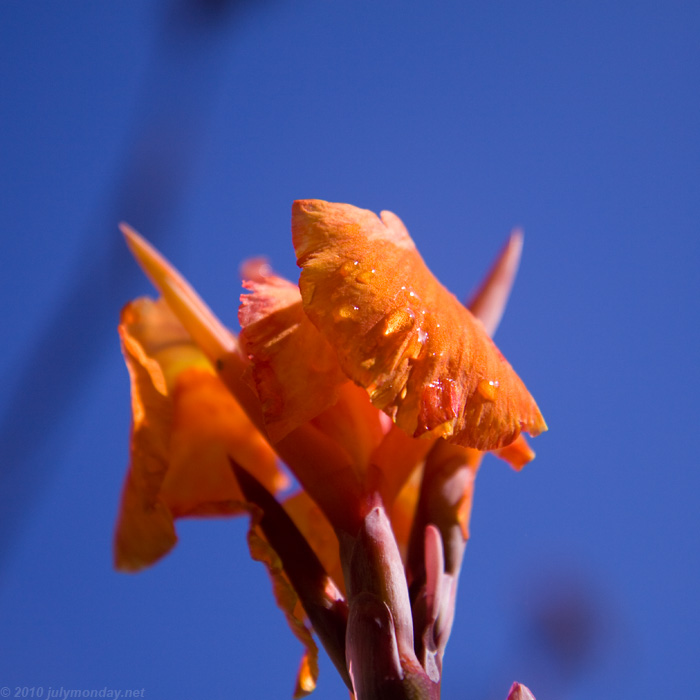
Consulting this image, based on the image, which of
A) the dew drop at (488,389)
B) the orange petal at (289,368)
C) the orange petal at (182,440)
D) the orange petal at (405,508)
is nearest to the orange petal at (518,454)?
the orange petal at (405,508)

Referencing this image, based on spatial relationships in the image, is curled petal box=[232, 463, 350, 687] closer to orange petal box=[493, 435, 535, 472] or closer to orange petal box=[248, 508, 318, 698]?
orange petal box=[248, 508, 318, 698]

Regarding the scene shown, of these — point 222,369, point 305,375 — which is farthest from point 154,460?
point 305,375

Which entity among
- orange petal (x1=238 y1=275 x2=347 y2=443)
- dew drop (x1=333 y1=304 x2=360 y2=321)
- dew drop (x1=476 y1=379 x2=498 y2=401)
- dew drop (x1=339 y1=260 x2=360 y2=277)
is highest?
dew drop (x1=339 y1=260 x2=360 y2=277)

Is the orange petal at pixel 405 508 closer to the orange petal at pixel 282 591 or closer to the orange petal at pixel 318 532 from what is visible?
the orange petal at pixel 318 532

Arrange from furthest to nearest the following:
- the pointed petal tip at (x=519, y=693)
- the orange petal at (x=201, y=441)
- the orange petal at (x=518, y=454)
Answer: the orange petal at (x=201, y=441)
the orange petal at (x=518, y=454)
the pointed petal tip at (x=519, y=693)

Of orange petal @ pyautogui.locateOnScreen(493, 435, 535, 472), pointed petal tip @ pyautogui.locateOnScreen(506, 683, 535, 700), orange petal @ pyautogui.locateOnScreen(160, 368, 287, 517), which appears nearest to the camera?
pointed petal tip @ pyautogui.locateOnScreen(506, 683, 535, 700)

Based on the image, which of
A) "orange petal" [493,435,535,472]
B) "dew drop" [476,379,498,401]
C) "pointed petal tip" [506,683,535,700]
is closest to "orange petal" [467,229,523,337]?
"orange petal" [493,435,535,472]

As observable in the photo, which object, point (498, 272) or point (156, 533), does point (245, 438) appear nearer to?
point (156, 533)

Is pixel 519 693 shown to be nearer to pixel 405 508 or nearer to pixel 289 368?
pixel 405 508
